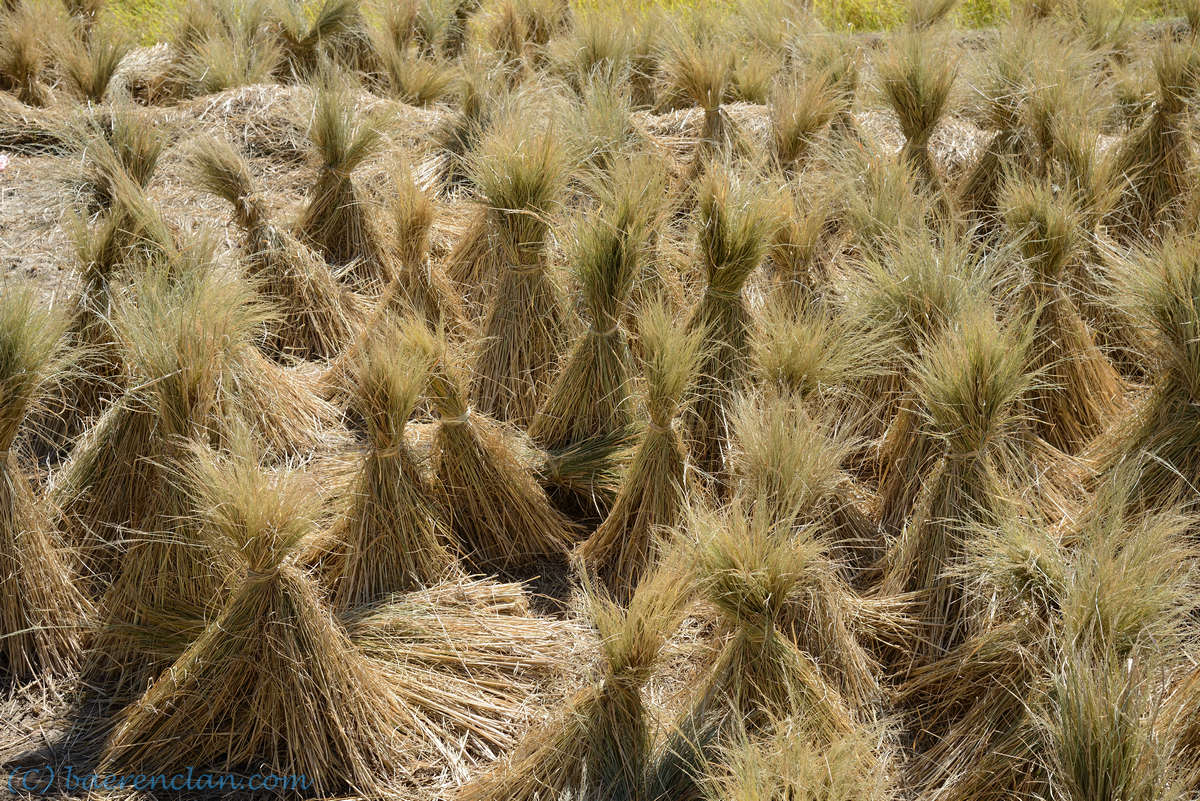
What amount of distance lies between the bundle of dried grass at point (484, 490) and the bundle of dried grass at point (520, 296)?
0.35m

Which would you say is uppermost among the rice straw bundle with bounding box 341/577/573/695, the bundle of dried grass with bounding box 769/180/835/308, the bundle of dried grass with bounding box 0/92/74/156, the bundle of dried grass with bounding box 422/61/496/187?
the bundle of dried grass with bounding box 769/180/835/308

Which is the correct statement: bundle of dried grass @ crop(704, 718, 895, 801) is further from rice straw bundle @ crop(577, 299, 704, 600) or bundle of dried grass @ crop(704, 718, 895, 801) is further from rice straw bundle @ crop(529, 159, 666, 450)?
rice straw bundle @ crop(529, 159, 666, 450)

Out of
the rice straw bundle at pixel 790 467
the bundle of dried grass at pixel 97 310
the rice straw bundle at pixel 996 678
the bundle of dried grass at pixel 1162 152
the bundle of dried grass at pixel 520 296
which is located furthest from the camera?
the bundle of dried grass at pixel 1162 152

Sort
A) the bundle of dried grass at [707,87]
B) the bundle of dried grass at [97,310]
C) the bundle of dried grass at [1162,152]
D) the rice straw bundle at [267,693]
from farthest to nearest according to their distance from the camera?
the bundle of dried grass at [707,87] < the bundle of dried grass at [1162,152] < the bundle of dried grass at [97,310] < the rice straw bundle at [267,693]

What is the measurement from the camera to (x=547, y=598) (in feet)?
9.05

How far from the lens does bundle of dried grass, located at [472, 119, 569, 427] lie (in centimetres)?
318

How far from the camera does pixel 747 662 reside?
2.18 metres

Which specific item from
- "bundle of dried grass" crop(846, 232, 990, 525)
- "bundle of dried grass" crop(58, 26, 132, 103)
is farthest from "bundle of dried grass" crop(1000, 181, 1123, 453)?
"bundle of dried grass" crop(58, 26, 132, 103)

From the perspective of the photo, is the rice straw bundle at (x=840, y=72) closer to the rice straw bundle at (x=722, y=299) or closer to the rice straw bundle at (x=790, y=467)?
the rice straw bundle at (x=722, y=299)

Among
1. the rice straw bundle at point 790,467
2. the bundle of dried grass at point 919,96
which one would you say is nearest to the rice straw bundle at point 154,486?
the rice straw bundle at point 790,467

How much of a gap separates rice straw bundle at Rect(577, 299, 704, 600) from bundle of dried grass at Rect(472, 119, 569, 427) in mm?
512

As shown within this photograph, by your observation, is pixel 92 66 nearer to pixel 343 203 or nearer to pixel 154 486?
pixel 343 203

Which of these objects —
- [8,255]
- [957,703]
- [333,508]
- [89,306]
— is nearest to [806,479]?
[957,703]

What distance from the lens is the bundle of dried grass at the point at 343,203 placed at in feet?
12.2
